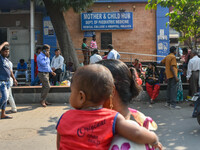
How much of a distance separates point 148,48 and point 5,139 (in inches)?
483

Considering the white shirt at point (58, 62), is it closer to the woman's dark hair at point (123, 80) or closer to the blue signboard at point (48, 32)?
the blue signboard at point (48, 32)

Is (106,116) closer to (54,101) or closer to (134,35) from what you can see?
(54,101)

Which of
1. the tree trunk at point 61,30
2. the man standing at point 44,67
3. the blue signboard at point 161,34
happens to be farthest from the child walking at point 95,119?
the blue signboard at point 161,34

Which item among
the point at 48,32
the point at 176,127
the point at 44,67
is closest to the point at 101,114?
the point at 176,127

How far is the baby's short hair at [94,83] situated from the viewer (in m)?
1.37

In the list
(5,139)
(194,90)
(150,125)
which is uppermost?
(150,125)

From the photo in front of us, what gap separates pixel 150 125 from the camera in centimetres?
155

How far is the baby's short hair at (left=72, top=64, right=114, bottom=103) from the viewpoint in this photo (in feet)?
4.48

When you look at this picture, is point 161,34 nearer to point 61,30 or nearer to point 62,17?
point 62,17

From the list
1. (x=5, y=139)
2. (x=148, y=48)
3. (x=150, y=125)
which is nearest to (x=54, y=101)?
(x=5, y=139)

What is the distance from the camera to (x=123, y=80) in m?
1.56

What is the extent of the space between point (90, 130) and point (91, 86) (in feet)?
0.81

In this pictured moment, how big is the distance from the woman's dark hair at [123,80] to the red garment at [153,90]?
24.0 feet

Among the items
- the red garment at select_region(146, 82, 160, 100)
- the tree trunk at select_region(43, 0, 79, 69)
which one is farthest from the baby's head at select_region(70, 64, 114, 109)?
the tree trunk at select_region(43, 0, 79, 69)
